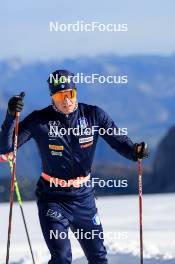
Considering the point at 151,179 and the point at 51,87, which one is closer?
the point at 51,87

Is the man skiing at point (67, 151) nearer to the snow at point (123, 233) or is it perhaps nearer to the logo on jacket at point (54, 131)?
the logo on jacket at point (54, 131)

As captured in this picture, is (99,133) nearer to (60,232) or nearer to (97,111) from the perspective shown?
(97,111)

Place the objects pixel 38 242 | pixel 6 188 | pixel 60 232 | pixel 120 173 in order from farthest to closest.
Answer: pixel 120 173, pixel 6 188, pixel 38 242, pixel 60 232

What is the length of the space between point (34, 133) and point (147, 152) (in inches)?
32.1

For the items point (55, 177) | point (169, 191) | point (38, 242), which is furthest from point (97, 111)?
point (169, 191)

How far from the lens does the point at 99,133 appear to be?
19.6 ft

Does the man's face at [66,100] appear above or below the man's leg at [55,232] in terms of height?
above

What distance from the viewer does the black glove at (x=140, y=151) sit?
19.6ft

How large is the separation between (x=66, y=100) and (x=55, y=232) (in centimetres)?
91

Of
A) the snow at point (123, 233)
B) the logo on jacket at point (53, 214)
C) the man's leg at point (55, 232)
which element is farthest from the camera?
the snow at point (123, 233)

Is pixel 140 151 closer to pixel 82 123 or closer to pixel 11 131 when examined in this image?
A: pixel 82 123

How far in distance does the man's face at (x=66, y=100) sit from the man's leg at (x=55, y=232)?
2.17ft

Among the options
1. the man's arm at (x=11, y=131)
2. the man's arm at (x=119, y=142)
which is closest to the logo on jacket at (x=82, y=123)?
the man's arm at (x=119, y=142)

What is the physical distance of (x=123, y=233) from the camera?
26.6ft
